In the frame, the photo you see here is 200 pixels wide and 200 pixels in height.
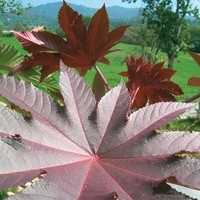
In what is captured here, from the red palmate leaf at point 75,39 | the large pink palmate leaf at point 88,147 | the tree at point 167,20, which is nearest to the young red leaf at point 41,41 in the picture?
the red palmate leaf at point 75,39

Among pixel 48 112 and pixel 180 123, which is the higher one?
pixel 48 112

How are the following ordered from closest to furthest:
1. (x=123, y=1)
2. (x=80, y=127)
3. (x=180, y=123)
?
(x=80, y=127) < (x=180, y=123) < (x=123, y=1)

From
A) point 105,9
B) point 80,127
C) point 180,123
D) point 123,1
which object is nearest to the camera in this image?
point 80,127

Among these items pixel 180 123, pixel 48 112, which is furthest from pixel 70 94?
pixel 180 123

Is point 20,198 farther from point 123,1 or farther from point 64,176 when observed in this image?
point 123,1

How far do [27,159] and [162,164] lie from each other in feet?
0.34

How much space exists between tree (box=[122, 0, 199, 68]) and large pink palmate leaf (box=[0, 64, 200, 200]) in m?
10.0

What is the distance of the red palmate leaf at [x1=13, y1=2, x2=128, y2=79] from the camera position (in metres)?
0.48

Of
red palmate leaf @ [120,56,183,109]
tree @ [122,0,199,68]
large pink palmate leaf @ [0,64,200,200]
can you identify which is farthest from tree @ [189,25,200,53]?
large pink palmate leaf @ [0,64,200,200]

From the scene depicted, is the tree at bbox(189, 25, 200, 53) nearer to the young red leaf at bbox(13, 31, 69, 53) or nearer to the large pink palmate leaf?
the young red leaf at bbox(13, 31, 69, 53)

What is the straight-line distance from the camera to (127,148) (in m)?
0.32

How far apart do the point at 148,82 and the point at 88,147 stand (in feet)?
0.69

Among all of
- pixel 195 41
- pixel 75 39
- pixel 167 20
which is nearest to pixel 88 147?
pixel 75 39

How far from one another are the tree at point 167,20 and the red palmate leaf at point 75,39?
988cm
